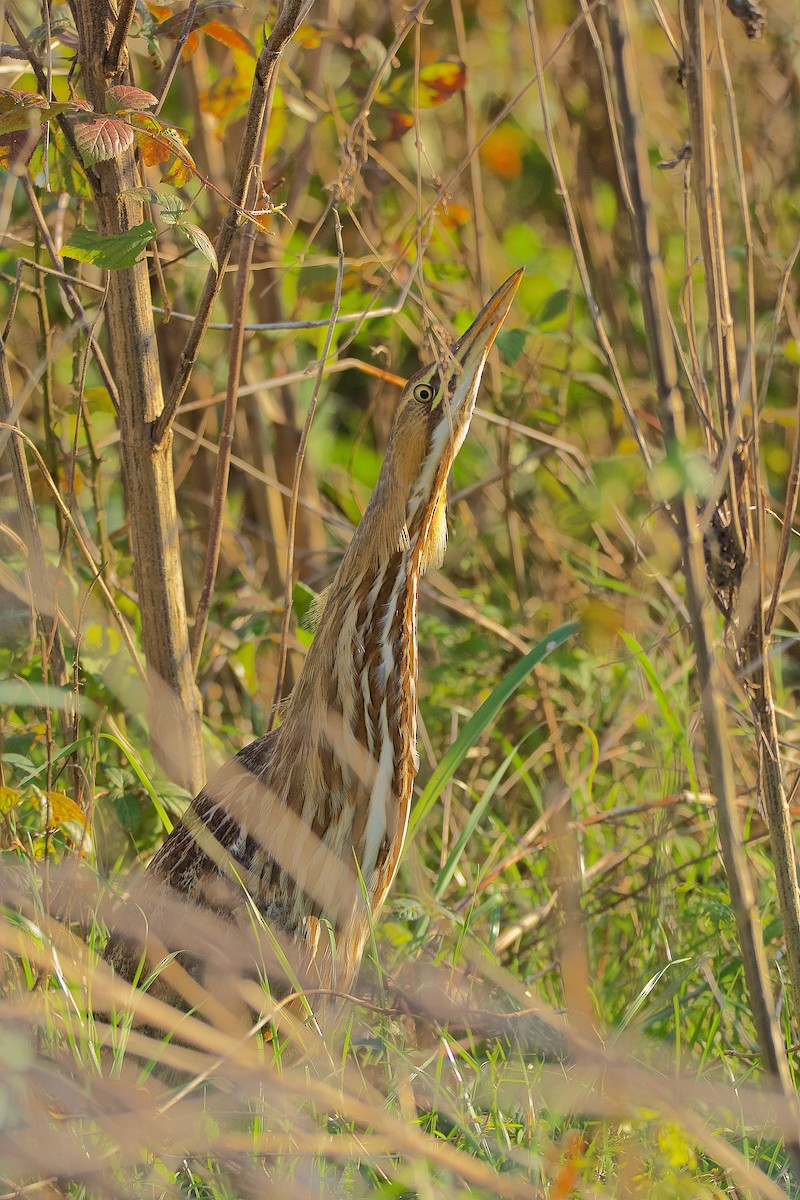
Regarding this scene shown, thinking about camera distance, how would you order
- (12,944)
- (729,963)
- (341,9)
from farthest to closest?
(341,9) → (729,963) → (12,944)

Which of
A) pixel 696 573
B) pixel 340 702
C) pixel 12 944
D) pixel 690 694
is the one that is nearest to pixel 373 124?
pixel 340 702

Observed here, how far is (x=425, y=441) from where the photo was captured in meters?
1.99

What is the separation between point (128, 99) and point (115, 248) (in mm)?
202

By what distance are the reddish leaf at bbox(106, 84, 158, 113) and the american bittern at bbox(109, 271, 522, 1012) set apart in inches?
22.4

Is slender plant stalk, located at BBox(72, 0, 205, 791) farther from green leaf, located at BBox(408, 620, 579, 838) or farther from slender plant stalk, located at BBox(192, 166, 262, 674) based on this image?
green leaf, located at BBox(408, 620, 579, 838)

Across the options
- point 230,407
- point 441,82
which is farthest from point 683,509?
point 441,82

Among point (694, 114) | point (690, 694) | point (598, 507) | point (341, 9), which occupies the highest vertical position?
point (341, 9)

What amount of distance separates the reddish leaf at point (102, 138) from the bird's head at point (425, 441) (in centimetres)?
58

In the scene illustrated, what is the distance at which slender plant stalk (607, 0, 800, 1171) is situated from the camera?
1221 mm

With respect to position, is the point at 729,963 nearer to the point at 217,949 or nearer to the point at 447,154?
the point at 217,949

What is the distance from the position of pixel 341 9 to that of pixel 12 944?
9.95 feet

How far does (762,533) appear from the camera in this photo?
1.48 meters

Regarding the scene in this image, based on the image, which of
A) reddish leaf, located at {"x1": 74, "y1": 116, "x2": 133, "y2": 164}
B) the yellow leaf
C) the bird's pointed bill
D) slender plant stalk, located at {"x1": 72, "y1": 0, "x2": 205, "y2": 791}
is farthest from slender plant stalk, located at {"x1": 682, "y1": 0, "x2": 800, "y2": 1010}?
the yellow leaf

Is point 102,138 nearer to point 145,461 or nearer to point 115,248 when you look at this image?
point 115,248
